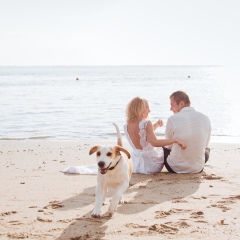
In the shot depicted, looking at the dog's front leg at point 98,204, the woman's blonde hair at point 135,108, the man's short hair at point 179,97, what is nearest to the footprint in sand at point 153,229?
the dog's front leg at point 98,204

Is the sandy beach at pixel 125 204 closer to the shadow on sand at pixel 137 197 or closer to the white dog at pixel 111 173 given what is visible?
the shadow on sand at pixel 137 197

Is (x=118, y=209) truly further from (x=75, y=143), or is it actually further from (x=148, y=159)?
(x=75, y=143)

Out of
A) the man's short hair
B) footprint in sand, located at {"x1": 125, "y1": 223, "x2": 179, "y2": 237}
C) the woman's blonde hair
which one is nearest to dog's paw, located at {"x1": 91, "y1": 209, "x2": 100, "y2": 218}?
footprint in sand, located at {"x1": 125, "y1": 223, "x2": 179, "y2": 237}

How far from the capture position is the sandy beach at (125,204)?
4609 millimetres

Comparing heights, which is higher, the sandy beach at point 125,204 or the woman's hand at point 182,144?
the woman's hand at point 182,144

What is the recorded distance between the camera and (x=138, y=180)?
291 inches

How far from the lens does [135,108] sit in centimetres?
780

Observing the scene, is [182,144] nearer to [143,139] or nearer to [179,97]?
[143,139]

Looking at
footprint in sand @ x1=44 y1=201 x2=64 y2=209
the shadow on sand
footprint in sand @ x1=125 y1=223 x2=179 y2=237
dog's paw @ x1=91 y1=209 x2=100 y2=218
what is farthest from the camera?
footprint in sand @ x1=44 y1=201 x2=64 y2=209

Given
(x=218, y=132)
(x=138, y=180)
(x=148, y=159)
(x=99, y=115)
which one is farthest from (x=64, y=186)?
(x=99, y=115)

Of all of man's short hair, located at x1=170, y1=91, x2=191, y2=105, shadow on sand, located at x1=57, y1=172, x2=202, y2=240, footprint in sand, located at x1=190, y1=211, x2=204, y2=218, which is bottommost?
shadow on sand, located at x1=57, y1=172, x2=202, y2=240

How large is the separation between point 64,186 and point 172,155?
2.14 metres

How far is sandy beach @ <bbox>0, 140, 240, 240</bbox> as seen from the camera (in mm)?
4609

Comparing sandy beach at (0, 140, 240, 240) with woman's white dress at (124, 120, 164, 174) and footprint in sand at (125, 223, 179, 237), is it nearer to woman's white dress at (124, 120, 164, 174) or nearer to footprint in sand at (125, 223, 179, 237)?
footprint in sand at (125, 223, 179, 237)
